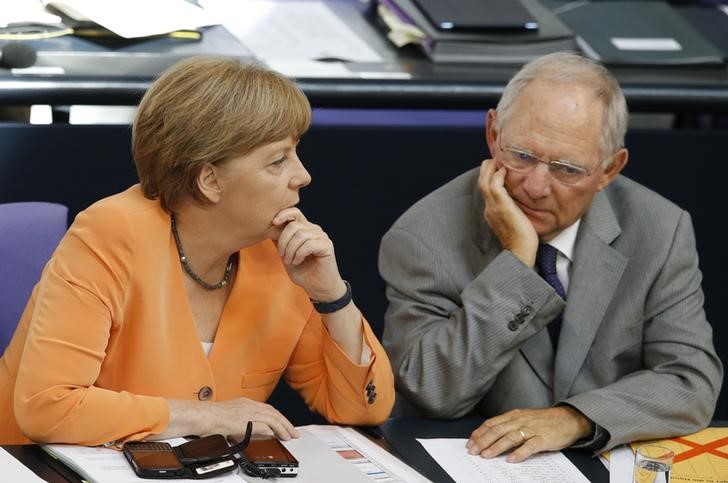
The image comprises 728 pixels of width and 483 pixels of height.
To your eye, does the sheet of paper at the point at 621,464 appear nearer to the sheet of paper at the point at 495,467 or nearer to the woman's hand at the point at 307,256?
the sheet of paper at the point at 495,467

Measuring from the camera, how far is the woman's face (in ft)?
7.57

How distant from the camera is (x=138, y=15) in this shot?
3.60 metres

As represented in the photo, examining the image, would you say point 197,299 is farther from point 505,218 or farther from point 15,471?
point 505,218

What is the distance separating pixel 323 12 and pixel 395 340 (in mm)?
1610

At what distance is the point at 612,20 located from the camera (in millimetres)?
4039

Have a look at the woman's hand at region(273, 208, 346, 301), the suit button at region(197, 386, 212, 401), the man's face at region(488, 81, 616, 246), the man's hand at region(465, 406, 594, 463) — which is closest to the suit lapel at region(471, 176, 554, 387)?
the man's face at region(488, 81, 616, 246)

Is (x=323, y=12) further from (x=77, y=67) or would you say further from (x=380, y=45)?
(x=77, y=67)

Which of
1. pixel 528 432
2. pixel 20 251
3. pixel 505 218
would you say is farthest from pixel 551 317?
pixel 20 251

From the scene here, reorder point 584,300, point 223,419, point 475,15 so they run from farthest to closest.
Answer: point 475,15, point 584,300, point 223,419

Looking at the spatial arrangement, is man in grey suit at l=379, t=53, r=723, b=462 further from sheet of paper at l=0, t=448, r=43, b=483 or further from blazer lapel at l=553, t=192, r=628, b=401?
sheet of paper at l=0, t=448, r=43, b=483

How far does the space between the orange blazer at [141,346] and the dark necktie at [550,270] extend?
0.47m

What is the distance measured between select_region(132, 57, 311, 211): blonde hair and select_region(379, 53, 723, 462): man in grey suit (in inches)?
22.0

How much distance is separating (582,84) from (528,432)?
2.50ft

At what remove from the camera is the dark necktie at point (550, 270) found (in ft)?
9.02
